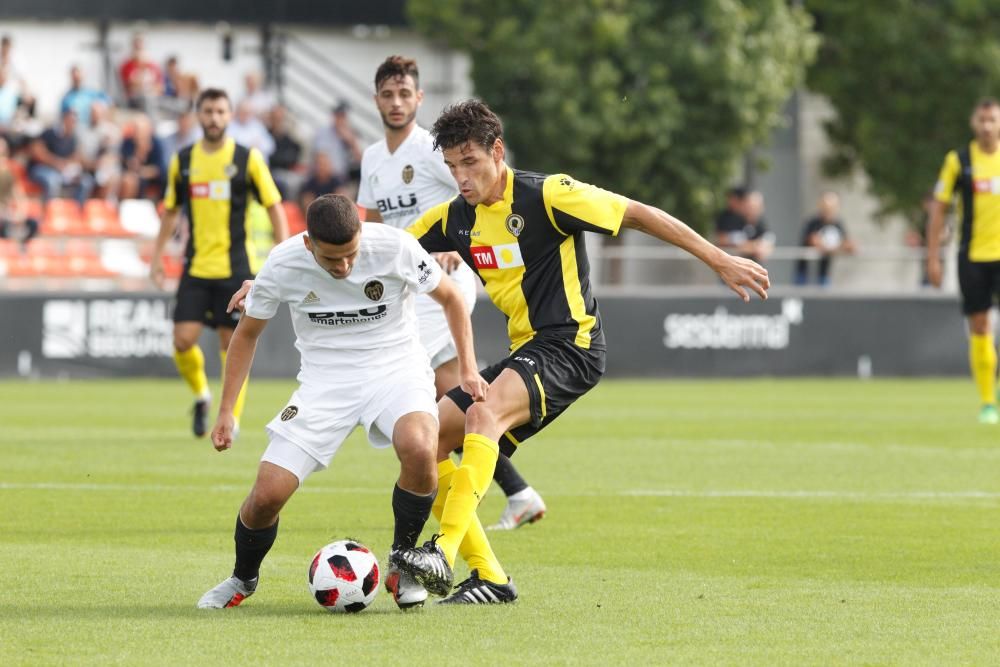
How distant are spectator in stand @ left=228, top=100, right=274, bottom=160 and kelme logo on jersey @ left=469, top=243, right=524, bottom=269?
54.8 feet

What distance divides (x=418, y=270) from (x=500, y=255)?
55 centimetres

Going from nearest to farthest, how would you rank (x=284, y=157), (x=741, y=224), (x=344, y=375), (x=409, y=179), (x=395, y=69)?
(x=344, y=375), (x=395, y=69), (x=409, y=179), (x=741, y=224), (x=284, y=157)

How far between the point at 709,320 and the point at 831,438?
8.95 m

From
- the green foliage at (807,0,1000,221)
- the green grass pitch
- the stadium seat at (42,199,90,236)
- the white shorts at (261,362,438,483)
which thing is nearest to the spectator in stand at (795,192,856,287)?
the green foliage at (807,0,1000,221)

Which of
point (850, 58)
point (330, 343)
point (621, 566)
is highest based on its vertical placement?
point (850, 58)

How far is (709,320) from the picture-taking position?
77.1ft

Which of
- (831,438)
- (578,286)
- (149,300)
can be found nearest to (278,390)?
(149,300)

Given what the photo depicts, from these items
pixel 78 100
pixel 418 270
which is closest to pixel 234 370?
pixel 418 270

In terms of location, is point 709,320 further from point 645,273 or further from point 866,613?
point 866,613

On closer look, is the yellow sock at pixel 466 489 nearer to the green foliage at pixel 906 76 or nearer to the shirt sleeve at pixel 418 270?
the shirt sleeve at pixel 418 270

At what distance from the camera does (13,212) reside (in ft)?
72.2

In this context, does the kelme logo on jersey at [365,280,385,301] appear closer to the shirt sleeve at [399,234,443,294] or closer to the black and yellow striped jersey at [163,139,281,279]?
the shirt sleeve at [399,234,443,294]

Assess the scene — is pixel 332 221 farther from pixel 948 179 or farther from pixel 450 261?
pixel 948 179

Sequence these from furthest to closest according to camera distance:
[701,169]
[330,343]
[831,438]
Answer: [701,169] < [831,438] < [330,343]
